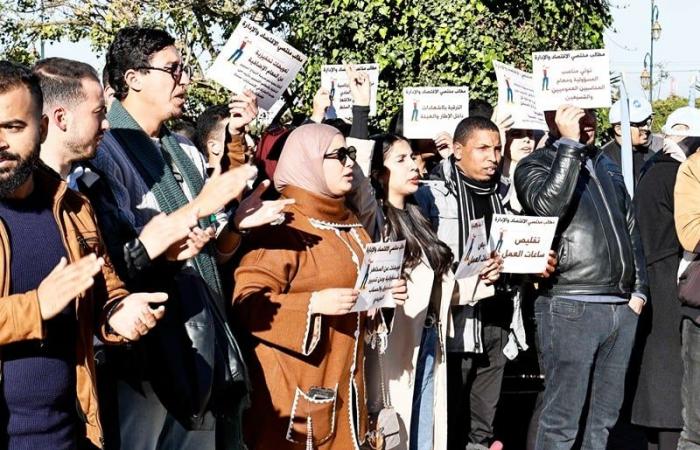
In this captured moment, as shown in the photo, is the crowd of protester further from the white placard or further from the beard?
the white placard

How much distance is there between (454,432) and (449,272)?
1333 millimetres

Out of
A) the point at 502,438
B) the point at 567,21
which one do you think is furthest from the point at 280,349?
the point at 567,21

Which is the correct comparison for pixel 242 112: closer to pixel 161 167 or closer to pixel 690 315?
pixel 161 167

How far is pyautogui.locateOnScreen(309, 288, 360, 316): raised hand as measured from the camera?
5156mm

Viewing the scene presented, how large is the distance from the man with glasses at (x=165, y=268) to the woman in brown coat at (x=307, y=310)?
10.3 inches

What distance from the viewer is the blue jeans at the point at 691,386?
673 centimetres

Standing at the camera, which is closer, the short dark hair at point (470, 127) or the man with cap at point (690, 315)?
the man with cap at point (690, 315)

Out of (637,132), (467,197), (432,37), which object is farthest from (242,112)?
(432,37)

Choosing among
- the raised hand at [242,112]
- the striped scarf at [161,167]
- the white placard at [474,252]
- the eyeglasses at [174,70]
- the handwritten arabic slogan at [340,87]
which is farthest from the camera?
the handwritten arabic slogan at [340,87]

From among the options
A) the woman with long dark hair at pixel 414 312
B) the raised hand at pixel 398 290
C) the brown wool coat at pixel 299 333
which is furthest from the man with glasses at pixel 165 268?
the woman with long dark hair at pixel 414 312

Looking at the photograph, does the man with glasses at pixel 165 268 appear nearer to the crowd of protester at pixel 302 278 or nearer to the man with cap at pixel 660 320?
the crowd of protester at pixel 302 278

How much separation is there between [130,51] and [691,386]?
3.73 metres

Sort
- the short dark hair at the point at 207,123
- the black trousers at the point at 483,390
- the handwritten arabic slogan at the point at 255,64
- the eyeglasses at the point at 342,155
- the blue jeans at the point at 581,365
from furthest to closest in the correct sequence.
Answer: the black trousers at the point at 483,390 → the short dark hair at the point at 207,123 → the blue jeans at the point at 581,365 → the handwritten arabic slogan at the point at 255,64 → the eyeglasses at the point at 342,155

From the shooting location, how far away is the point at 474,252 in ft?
21.5
